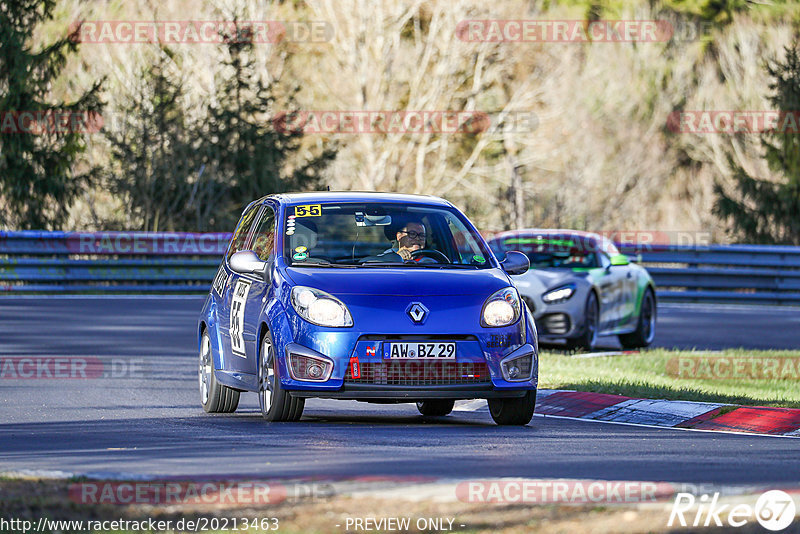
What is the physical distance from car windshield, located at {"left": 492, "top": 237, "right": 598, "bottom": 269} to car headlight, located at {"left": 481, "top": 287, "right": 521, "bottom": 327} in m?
8.90

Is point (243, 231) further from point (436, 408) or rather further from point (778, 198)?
point (778, 198)

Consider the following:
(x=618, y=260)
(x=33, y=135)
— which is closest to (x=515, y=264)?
(x=618, y=260)

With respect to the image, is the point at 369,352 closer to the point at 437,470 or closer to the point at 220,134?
the point at 437,470

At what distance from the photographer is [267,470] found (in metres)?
8.35

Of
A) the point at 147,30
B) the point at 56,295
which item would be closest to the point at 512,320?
the point at 56,295

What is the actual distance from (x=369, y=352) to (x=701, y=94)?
157 feet

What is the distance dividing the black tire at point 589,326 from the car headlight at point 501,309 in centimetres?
819

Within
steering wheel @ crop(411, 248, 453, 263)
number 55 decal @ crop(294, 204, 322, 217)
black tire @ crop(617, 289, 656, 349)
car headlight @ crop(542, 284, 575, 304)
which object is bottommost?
black tire @ crop(617, 289, 656, 349)

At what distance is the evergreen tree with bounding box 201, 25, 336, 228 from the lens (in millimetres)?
37656

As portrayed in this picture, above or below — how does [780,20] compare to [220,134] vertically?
above

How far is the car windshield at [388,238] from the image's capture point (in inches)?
453

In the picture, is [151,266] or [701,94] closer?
[151,266]

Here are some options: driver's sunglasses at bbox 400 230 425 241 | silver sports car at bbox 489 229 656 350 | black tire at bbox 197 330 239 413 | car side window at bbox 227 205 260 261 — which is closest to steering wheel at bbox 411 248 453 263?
driver's sunglasses at bbox 400 230 425 241

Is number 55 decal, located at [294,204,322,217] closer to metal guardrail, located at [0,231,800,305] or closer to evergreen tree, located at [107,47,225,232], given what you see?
metal guardrail, located at [0,231,800,305]
